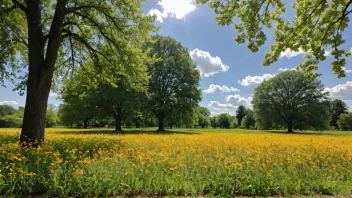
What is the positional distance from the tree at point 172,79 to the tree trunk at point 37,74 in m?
22.0

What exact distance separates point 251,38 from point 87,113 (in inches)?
1173

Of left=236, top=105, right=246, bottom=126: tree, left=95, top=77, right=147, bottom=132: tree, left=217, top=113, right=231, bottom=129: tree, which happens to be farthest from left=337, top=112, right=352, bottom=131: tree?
left=95, top=77, right=147, bottom=132: tree

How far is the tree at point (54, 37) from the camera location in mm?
9328

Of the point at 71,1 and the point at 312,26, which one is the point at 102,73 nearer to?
the point at 71,1

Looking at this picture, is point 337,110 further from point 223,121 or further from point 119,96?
point 119,96

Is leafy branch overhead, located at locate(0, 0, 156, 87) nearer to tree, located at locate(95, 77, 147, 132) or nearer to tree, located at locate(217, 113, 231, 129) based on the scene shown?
tree, located at locate(95, 77, 147, 132)

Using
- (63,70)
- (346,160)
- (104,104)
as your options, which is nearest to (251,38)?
(346,160)

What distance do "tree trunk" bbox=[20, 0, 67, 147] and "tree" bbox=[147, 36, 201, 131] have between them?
72.3 ft

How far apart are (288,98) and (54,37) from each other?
50.3 meters

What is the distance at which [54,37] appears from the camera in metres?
9.89

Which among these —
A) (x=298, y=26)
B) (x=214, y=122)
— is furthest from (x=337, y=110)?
(x=298, y=26)

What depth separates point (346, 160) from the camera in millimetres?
8516

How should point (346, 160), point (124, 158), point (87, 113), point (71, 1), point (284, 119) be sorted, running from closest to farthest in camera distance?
point (124, 158) < point (346, 160) < point (71, 1) < point (87, 113) < point (284, 119)

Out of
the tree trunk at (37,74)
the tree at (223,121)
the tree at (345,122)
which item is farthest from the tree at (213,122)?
the tree trunk at (37,74)
